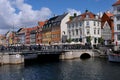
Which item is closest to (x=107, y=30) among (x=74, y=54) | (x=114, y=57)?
(x=74, y=54)

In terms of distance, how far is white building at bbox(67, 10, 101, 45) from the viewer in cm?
9962

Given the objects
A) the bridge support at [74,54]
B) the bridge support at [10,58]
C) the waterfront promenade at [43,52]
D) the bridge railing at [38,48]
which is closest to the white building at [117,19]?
the waterfront promenade at [43,52]

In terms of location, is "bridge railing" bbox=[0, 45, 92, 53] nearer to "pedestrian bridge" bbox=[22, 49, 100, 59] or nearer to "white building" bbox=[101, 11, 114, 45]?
"pedestrian bridge" bbox=[22, 49, 100, 59]

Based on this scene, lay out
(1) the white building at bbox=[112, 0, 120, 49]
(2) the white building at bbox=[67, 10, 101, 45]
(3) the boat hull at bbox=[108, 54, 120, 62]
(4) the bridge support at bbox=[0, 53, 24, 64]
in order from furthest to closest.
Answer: (2) the white building at bbox=[67, 10, 101, 45]
(1) the white building at bbox=[112, 0, 120, 49]
(3) the boat hull at bbox=[108, 54, 120, 62]
(4) the bridge support at bbox=[0, 53, 24, 64]

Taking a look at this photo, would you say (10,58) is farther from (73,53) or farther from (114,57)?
(114,57)

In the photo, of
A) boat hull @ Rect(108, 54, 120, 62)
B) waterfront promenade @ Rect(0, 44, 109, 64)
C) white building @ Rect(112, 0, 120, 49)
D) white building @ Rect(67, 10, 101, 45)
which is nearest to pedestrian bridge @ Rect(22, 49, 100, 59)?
waterfront promenade @ Rect(0, 44, 109, 64)

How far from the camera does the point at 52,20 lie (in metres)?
121

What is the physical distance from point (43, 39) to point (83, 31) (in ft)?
114

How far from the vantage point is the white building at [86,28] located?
99.6m

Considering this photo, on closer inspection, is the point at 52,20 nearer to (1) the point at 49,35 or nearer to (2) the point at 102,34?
(1) the point at 49,35

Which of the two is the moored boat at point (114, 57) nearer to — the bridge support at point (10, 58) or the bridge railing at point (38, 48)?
the bridge railing at point (38, 48)

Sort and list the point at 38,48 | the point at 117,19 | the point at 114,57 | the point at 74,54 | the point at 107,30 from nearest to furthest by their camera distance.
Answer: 1. the point at 114,57
2. the point at 38,48
3. the point at 74,54
4. the point at 117,19
5. the point at 107,30

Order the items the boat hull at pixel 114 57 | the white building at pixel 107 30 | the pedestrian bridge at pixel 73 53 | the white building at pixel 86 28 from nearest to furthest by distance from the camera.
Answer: the boat hull at pixel 114 57
the pedestrian bridge at pixel 73 53
the white building at pixel 86 28
the white building at pixel 107 30

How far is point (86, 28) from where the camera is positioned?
99875mm
